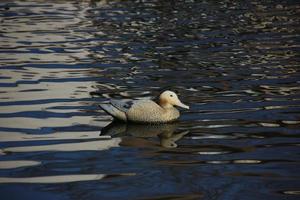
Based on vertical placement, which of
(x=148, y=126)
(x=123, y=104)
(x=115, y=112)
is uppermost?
(x=123, y=104)

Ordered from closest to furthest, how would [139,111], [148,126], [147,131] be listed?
[147,131], [139,111], [148,126]

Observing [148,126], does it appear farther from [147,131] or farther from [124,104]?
[124,104]

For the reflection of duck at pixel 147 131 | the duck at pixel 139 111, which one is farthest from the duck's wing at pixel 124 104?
the reflection of duck at pixel 147 131

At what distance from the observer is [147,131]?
555 inches

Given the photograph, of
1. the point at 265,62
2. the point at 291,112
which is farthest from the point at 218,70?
the point at 291,112

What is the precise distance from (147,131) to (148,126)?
478mm

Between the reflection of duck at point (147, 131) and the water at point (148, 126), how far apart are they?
2 cm

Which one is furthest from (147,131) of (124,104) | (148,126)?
(124,104)

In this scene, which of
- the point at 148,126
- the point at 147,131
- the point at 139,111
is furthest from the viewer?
the point at 148,126

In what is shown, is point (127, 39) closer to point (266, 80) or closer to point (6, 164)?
point (266, 80)

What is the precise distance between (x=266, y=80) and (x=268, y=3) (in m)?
38.4

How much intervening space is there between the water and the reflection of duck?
24 millimetres

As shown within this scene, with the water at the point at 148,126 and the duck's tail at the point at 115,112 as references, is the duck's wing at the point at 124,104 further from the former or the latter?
the water at the point at 148,126

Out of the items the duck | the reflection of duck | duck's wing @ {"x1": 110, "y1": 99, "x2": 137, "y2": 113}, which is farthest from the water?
duck's wing @ {"x1": 110, "y1": 99, "x2": 137, "y2": 113}
